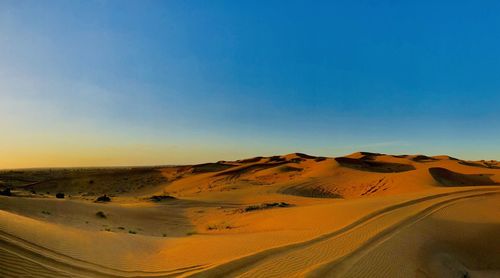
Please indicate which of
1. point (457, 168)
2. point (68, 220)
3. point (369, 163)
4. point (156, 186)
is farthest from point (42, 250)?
point (457, 168)

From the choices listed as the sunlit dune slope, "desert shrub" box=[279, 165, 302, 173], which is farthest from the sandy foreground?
"desert shrub" box=[279, 165, 302, 173]

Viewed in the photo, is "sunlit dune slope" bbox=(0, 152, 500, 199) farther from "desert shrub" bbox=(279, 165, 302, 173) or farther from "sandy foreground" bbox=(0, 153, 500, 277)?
"sandy foreground" bbox=(0, 153, 500, 277)

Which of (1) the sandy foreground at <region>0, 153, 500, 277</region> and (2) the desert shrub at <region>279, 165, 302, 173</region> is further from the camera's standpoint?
(2) the desert shrub at <region>279, 165, 302, 173</region>

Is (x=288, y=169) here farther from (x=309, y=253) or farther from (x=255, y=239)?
(x=309, y=253)

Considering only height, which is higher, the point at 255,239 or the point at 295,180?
the point at 295,180

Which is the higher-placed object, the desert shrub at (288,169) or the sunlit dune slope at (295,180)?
the desert shrub at (288,169)

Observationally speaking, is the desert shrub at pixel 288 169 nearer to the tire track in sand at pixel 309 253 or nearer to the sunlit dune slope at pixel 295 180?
the sunlit dune slope at pixel 295 180

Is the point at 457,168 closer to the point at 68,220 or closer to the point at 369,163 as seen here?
the point at 369,163

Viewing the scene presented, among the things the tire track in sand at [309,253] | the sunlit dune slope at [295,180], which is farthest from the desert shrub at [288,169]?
the tire track in sand at [309,253]

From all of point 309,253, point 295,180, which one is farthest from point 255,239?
point 295,180

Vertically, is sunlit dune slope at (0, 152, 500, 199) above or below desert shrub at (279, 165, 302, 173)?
below

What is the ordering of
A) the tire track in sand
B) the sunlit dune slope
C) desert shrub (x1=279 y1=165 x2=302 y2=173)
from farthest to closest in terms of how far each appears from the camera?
desert shrub (x1=279 y1=165 x2=302 y2=173) < the sunlit dune slope < the tire track in sand
